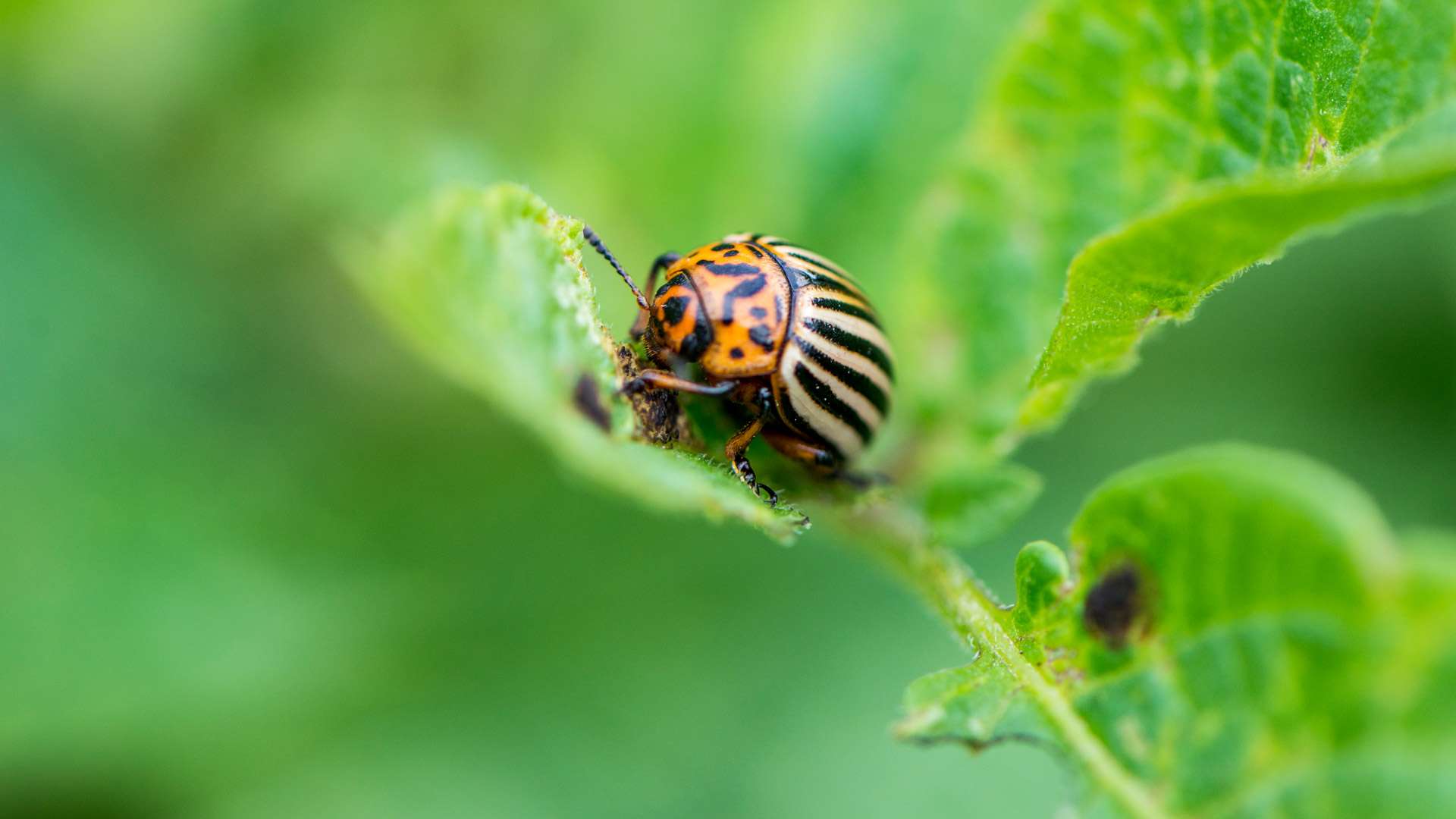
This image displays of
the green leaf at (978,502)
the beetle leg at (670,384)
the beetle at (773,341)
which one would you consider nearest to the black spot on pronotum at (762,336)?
the beetle at (773,341)

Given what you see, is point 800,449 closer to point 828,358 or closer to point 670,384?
point 828,358

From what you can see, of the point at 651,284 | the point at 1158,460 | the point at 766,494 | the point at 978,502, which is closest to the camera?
the point at 1158,460

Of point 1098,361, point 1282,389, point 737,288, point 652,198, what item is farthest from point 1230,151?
point 1282,389

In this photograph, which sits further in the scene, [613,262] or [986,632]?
[613,262]

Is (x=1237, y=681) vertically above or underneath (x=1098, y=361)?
underneath

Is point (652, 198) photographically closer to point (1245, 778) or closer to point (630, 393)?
point (630, 393)

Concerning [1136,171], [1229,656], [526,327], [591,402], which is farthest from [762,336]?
[1229,656]

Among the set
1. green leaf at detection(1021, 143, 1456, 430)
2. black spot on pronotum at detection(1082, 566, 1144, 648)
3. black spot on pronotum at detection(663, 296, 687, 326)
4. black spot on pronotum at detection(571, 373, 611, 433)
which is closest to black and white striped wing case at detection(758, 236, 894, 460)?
black spot on pronotum at detection(663, 296, 687, 326)

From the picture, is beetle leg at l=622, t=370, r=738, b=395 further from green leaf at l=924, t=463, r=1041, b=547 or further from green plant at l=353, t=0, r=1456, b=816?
green leaf at l=924, t=463, r=1041, b=547
